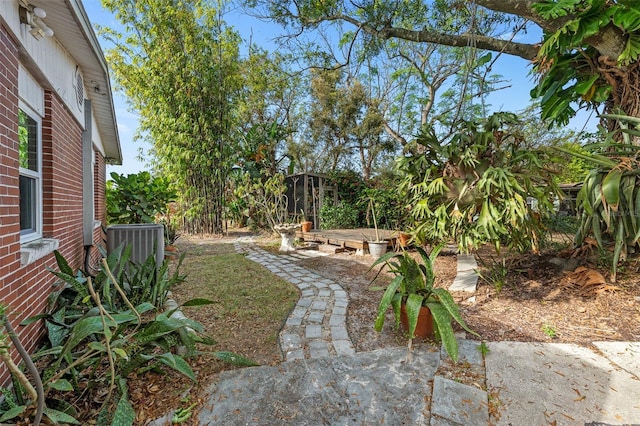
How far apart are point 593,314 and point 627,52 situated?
9.28ft

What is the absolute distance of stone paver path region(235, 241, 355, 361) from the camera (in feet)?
8.13

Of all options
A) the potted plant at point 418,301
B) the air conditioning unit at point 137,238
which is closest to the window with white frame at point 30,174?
the air conditioning unit at point 137,238

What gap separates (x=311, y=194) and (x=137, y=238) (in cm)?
741

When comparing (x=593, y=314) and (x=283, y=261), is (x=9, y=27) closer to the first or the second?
(x=283, y=261)

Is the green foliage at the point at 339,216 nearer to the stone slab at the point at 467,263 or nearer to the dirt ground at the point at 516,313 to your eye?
the stone slab at the point at 467,263

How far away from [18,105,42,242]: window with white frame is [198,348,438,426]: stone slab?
7.09ft

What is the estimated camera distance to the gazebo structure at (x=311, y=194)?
36.1 feet

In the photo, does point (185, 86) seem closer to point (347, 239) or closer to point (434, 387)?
point (347, 239)

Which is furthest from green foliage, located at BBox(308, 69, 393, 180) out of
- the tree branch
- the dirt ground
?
the dirt ground

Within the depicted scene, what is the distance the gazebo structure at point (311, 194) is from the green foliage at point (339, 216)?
1.20 ft

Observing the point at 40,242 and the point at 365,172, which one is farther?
the point at 365,172

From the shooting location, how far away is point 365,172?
14.0 m

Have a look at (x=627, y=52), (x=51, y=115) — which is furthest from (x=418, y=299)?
(x=51, y=115)

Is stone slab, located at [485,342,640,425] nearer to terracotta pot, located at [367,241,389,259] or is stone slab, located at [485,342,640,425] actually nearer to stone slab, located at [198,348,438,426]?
stone slab, located at [198,348,438,426]
